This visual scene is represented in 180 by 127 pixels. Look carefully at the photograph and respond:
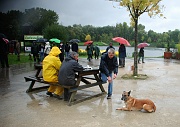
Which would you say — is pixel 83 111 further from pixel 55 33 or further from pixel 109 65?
pixel 55 33

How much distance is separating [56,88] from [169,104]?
3.37 metres

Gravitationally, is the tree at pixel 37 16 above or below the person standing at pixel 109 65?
above

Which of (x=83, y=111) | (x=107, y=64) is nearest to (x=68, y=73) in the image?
(x=83, y=111)

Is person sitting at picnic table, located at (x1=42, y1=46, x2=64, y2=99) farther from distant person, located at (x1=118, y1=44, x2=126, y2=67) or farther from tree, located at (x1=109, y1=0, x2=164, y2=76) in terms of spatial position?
distant person, located at (x1=118, y1=44, x2=126, y2=67)

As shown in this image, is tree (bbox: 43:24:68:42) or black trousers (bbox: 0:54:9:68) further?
tree (bbox: 43:24:68:42)

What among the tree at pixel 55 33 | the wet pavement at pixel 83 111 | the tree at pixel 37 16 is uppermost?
the tree at pixel 55 33

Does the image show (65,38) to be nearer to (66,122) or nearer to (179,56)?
(179,56)

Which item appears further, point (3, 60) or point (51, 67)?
point (3, 60)

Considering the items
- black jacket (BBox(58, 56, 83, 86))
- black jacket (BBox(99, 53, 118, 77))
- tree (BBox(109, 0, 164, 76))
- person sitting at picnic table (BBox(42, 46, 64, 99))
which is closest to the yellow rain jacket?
person sitting at picnic table (BBox(42, 46, 64, 99))

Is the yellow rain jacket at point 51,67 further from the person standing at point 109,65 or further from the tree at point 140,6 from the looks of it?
the tree at point 140,6

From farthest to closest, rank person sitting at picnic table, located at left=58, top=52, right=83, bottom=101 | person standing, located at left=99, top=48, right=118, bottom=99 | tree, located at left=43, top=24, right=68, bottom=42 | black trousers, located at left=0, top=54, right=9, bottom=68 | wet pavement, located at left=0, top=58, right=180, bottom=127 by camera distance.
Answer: tree, located at left=43, top=24, right=68, bottom=42 < black trousers, located at left=0, top=54, right=9, bottom=68 < person standing, located at left=99, top=48, right=118, bottom=99 < person sitting at picnic table, located at left=58, top=52, right=83, bottom=101 < wet pavement, located at left=0, top=58, right=180, bottom=127

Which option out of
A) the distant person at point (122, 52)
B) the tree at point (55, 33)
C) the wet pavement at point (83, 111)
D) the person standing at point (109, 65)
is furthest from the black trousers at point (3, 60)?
the tree at point (55, 33)

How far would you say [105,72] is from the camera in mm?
6340

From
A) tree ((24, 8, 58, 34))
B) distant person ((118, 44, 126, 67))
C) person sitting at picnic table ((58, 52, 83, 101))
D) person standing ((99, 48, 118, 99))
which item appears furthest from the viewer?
distant person ((118, 44, 126, 67))
